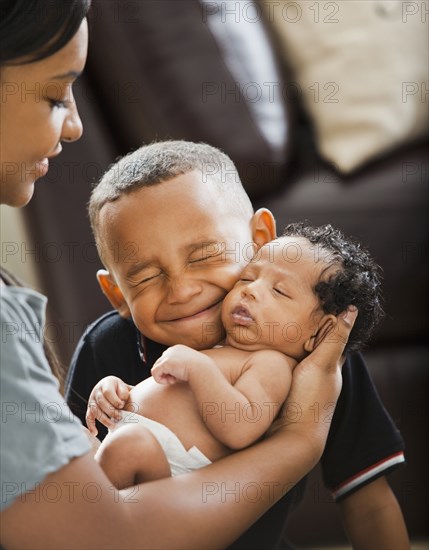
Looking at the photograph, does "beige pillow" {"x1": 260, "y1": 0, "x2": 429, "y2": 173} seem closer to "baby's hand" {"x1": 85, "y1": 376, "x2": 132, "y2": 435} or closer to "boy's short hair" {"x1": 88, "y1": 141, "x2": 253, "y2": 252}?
"boy's short hair" {"x1": 88, "y1": 141, "x2": 253, "y2": 252}

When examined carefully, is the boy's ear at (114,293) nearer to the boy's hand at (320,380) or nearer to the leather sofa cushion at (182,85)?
the boy's hand at (320,380)

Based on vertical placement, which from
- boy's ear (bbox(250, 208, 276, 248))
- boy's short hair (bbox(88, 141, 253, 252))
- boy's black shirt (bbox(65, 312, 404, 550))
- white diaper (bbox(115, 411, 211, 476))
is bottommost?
boy's black shirt (bbox(65, 312, 404, 550))

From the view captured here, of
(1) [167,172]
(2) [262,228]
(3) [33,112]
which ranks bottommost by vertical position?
(2) [262,228]

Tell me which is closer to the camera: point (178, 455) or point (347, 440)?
point (178, 455)

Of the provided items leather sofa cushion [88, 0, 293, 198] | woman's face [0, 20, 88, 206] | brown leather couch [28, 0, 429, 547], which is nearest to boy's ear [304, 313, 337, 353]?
woman's face [0, 20, 88, 206]

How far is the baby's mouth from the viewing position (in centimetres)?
96

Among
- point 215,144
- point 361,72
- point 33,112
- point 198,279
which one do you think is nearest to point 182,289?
point 198,279

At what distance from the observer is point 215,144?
1.81 metres

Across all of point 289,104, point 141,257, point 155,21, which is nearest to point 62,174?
point 155,21

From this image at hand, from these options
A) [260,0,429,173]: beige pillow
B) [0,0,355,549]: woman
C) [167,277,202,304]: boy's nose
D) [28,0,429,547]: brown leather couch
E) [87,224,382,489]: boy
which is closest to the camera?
[0,0,355,549]: woman

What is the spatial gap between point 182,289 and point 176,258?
37 millimetres

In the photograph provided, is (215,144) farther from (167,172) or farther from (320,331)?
(320,331)

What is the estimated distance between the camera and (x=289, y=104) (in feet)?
6.45

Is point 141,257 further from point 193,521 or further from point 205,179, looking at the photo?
point 193,521
